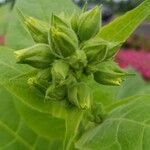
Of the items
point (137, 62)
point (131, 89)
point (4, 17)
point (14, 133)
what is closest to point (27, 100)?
point (14, 133)

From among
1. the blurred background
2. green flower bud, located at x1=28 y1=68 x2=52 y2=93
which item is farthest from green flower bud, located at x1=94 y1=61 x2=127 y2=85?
the blurred background

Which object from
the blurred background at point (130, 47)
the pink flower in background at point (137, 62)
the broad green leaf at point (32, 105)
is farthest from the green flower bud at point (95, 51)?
the pink flower in background at point (137, 62)

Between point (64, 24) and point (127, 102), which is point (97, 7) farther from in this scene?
point (127, 102)

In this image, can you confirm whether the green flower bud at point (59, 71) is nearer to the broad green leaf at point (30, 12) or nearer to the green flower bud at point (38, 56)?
the green flower bud at point (38, 56)

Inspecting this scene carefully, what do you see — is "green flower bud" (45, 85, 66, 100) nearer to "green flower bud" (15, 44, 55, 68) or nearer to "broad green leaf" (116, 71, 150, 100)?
"green flower bud" (15, 44, 55, 68)

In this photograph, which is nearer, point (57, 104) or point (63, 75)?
point (63, 75)

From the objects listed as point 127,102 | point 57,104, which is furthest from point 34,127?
point 127,102

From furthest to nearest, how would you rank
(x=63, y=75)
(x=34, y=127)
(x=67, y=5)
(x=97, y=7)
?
(x=67, y=5), (x=34, y=127), (x=97, y=7), (x=63, y=75)
